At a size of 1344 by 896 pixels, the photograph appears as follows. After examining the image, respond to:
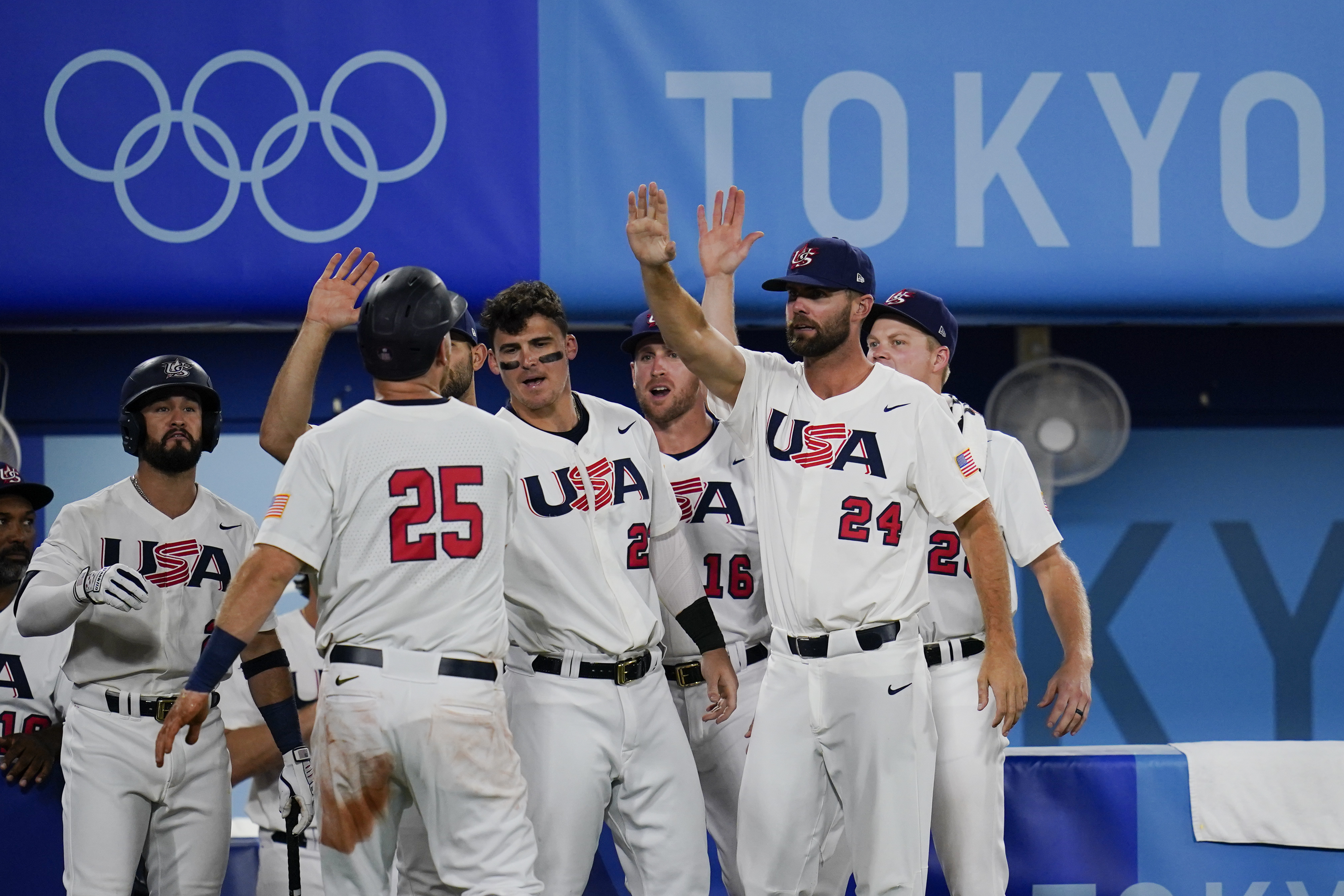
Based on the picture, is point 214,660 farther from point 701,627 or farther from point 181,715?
point 701,627

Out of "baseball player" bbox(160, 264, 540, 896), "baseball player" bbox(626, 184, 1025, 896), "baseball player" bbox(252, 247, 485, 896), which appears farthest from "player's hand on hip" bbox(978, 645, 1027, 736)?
"baseball player" bbox(252, 247, 485, 896)

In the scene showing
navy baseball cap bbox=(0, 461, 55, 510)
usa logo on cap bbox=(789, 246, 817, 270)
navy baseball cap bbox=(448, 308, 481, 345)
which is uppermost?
usa logo on cap bbox=(789, 246, 817, 270)

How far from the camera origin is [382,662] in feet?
9.02

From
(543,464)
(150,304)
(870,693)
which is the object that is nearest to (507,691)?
(543,464)

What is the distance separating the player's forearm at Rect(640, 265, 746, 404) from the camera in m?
3.02

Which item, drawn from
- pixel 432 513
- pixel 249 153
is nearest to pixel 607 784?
pixel 432 513

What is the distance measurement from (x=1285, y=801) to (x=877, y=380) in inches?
81.0

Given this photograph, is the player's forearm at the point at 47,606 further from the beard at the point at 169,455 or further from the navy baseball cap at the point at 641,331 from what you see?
the navy baseball cap at the point at 641,331

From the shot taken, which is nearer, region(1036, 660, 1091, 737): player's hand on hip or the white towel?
region(1036, 660, 1091, 737): player's hand on hip

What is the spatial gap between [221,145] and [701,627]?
2640mm

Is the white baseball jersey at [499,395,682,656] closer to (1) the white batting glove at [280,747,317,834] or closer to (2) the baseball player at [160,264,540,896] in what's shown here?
(2) the baseball player at [160,264,540,896]

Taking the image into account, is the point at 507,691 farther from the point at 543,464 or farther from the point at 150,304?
the point at 150,304

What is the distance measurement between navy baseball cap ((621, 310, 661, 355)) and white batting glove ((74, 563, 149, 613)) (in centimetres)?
160

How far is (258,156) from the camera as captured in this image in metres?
4.70
